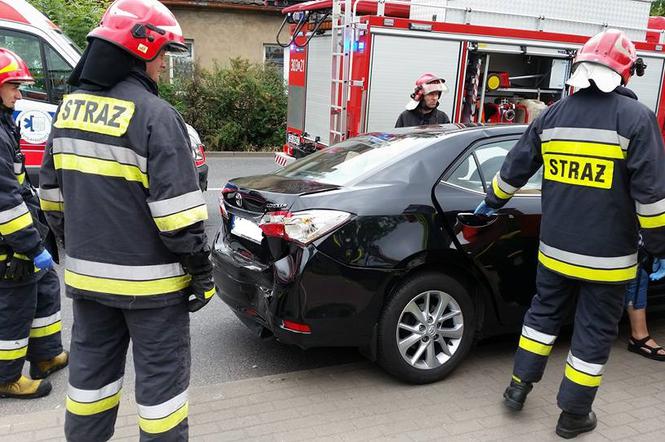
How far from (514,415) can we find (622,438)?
544mm

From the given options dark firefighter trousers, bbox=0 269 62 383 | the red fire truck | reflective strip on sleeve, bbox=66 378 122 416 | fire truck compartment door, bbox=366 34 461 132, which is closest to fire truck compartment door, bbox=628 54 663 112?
the red fire truck

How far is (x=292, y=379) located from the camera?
3.77 metres

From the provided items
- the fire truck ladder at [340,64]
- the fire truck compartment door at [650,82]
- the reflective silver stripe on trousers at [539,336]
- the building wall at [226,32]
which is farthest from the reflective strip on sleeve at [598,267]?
the building wall at [226,32]

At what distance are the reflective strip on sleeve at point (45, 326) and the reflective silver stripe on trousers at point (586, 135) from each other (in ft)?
9.94

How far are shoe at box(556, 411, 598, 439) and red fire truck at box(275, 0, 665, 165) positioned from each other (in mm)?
5136

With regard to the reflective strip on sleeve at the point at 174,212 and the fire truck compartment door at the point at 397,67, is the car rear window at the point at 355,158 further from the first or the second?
the fire truck compartment door at the point at 397,67

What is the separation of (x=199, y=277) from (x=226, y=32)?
17116 mm

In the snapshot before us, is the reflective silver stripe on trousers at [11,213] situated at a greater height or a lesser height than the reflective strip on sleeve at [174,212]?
lesser

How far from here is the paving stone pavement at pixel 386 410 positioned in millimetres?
3174

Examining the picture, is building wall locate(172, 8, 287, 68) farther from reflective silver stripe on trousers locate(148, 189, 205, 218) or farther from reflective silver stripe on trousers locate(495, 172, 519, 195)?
reflective silver stripe on trousers locate(148, 189, 205, 218)

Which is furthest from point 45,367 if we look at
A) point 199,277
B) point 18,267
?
point 199,277

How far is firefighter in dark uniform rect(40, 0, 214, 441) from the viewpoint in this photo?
2.33 m

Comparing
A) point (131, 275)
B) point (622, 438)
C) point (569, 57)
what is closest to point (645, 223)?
point (622, 438)

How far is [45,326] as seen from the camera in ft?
12.2
